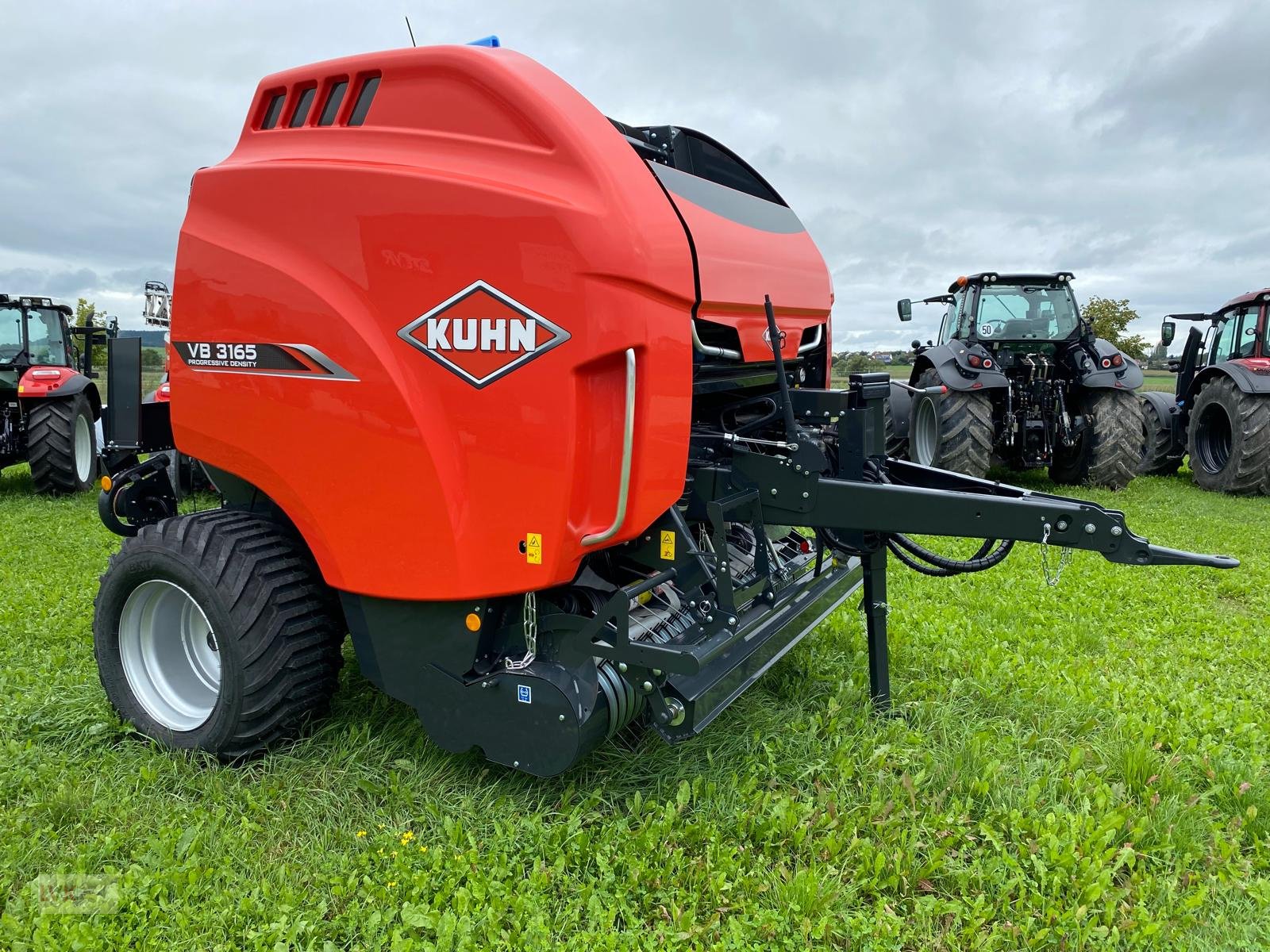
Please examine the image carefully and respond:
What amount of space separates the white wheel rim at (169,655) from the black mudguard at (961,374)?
7051 millimetres

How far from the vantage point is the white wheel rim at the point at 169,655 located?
3246 mm

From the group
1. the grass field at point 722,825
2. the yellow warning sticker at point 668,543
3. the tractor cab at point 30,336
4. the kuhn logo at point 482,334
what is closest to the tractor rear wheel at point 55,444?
the tractor cab at point 30,336

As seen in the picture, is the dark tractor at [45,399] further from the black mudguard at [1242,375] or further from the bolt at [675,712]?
the black mudguard at [1242,375]

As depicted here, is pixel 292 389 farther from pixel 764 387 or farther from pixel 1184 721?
pixel 1184 721

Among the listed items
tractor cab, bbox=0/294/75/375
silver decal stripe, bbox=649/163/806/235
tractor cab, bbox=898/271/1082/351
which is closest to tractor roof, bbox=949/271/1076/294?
tractor cab, bbox=898/271/1082/351

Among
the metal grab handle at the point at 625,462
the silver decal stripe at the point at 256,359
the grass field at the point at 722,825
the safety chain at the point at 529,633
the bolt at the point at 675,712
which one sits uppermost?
the silver decal stripe at the point at 256,359

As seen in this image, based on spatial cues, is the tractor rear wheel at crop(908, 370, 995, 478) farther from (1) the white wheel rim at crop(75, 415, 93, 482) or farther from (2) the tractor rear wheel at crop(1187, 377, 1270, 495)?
(1) the white wheel rim at crop(75, 415, 93, 482)

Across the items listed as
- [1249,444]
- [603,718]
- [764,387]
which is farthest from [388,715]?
[1249,444]

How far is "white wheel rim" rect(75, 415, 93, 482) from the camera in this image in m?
9.20

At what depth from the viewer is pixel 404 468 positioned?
2645 millimetres

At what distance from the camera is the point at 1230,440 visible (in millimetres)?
9875

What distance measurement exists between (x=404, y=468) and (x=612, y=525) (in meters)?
0.64

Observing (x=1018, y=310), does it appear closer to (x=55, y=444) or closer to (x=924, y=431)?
(x=924, y=431)

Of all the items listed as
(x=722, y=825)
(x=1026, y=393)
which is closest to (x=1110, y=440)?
(x=1026, y=393)
